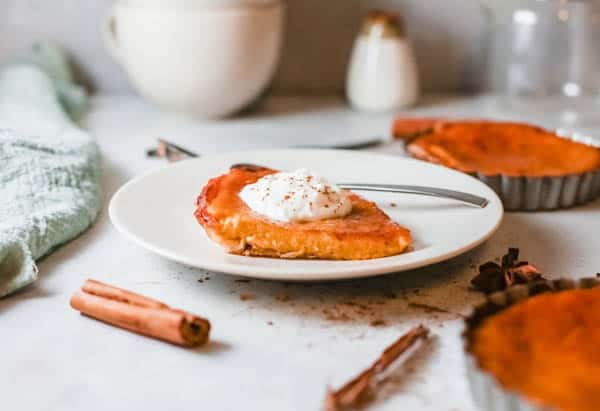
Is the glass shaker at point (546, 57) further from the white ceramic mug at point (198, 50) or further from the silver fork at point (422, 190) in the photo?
the silver fork at point (422, 190)

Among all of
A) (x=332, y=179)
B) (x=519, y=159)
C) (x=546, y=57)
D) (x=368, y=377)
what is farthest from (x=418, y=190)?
(x=546, y=57)

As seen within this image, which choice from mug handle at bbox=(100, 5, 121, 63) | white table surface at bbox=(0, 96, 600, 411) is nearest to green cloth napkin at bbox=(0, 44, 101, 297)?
white table surface at bbox=(0, 96, 600, 411)

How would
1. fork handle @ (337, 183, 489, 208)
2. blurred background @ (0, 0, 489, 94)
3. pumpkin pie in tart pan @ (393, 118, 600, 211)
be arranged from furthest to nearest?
1. blurred background @ (0, 0, 489, 94)
2. pumpkin pie in tart pan @ (393, 118, 600, 211)
3. fork handle @ (337, 183, 489, 208)

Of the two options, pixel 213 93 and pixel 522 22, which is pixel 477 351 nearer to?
pixel 213 93

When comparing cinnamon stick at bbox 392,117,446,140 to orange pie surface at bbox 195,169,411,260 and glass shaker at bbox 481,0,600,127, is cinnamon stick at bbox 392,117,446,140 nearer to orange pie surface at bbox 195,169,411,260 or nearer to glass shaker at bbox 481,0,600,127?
glass shaker at bbox 481,0,600,127

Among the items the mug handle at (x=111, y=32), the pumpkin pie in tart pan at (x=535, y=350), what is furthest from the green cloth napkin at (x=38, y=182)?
the pumpkin pie in tart pan at (x=535, y=350)

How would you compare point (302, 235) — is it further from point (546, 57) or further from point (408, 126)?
point (546, 57)
